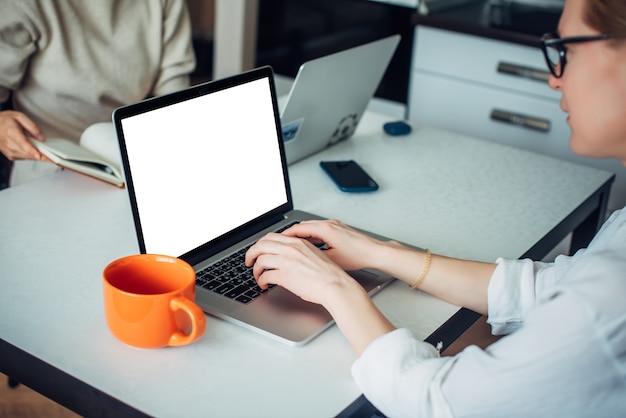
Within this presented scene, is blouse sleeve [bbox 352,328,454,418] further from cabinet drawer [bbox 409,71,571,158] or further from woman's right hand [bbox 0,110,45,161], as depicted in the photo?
cabinet drawer [bbox 409,71,571,158]

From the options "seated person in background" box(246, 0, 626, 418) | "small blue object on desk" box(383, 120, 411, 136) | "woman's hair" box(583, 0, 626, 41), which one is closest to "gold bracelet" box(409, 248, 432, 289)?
"seated person in background" box(246, 0, 626, 418)

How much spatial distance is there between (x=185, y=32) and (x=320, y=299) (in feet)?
3.84

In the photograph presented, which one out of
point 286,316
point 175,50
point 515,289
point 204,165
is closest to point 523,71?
point 175,50

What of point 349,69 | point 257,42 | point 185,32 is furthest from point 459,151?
point 257,42

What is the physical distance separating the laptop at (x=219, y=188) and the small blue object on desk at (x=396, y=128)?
0.52 metres

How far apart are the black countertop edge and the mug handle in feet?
5.79

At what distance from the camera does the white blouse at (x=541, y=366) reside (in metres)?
0.77

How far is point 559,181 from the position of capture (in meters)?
1.55

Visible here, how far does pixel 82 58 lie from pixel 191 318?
3.50 ft

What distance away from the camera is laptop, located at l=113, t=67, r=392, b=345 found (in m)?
1.00

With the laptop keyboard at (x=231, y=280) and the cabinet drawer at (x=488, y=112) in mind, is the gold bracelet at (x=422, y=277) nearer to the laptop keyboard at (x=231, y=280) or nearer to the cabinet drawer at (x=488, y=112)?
the laptop keyboard at (x=231, y=280)


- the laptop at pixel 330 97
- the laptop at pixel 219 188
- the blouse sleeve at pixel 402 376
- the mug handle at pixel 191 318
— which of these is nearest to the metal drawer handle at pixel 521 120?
the laptop at pixel 330 97

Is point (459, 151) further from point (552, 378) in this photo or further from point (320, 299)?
point (552, 378)

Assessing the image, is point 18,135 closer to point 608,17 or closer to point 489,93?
point 608,17
